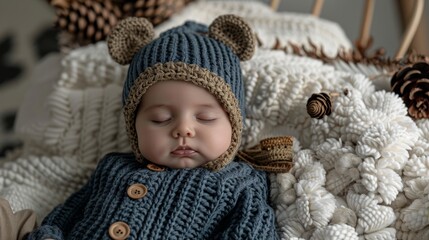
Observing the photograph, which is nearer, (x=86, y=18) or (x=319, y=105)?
(x=319, y=105)

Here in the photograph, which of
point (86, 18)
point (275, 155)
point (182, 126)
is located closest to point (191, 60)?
point (182, 126)

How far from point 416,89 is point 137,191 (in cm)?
51

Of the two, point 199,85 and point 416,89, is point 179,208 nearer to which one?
point 199,85

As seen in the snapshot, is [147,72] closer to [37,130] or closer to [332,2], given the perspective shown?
[37,130]

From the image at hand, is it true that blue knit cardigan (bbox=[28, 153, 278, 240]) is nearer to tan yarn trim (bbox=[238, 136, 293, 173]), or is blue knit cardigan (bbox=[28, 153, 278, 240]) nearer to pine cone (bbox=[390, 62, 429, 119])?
tan yarn trim (bbox=[238, 136, 293, 173])

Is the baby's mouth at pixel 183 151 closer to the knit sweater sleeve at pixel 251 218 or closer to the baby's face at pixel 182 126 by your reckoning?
the baby's face at pixel 182 126

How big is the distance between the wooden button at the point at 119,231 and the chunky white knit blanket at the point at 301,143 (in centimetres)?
26

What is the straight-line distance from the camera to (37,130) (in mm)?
1257

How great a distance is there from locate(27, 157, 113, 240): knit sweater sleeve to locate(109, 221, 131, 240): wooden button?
105mm

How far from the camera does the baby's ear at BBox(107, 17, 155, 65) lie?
42.3 inches

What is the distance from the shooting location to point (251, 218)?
3.05 ft

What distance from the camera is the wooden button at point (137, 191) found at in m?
0.94

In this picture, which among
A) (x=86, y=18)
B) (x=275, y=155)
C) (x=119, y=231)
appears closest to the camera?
(x=119, y=231)

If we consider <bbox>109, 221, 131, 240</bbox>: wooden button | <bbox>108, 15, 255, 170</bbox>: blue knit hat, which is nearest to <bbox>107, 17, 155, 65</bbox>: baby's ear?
<bbox>108, 15, 255, 170</bbox>: blue knit hat
